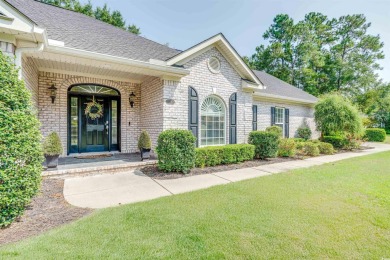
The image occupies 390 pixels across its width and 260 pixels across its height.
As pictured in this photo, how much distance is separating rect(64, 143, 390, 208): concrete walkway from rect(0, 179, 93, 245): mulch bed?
0.70 ft

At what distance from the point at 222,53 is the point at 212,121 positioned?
3147 millimetres

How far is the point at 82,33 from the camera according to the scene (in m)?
7.07

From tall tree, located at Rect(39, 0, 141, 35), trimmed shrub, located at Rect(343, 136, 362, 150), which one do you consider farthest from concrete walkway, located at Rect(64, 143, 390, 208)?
tall tree, located at Rect(39, 0, 141, 35)

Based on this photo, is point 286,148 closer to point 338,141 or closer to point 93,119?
point 338,141

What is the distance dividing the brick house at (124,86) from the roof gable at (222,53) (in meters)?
0.04

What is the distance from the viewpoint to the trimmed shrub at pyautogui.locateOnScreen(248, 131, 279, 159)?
26.9 ft

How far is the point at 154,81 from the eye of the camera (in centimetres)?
763

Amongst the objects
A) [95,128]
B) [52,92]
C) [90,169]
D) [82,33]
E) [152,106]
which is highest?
[82,33]

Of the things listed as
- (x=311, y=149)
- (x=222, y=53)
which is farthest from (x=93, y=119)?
(x=311, y=149)

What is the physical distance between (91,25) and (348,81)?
3459cm

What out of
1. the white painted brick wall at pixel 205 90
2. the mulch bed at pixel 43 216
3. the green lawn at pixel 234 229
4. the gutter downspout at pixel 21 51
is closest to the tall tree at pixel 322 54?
the white painted brick wall at pixel 205 90

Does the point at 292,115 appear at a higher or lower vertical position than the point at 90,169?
higher

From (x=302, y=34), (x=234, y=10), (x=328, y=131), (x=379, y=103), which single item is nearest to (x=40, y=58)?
(x=234, y=10)

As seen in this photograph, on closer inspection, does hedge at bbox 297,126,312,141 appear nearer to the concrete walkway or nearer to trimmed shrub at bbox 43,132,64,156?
the concrete walkway
